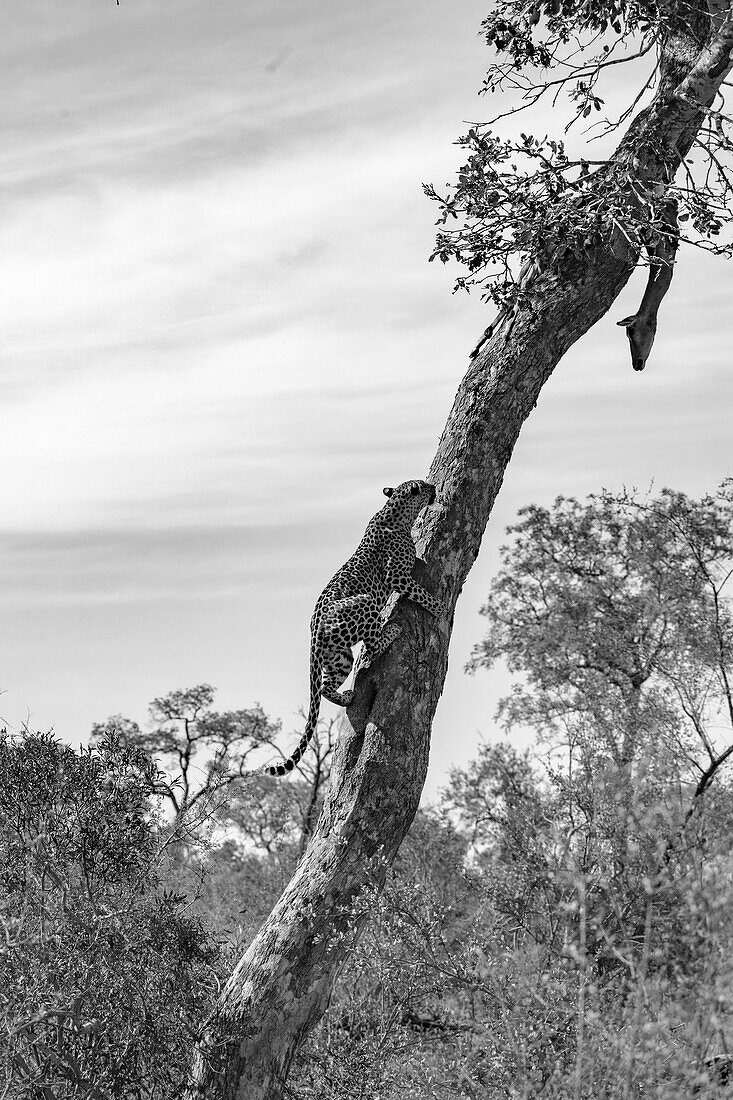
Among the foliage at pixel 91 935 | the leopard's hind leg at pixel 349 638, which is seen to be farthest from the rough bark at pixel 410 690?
the foliage at pixel 91 935

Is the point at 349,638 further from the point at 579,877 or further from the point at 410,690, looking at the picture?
the point at 579,877

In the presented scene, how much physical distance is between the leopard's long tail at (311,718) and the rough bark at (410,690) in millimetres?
400

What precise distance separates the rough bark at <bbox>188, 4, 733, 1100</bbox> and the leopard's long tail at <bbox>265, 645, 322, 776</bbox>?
1.31 ft

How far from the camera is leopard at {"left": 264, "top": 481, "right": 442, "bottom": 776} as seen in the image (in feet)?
20.3

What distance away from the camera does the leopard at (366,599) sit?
6195mm

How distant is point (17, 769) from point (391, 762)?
1800mm

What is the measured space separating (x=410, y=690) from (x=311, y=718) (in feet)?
3.10

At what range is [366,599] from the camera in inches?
247

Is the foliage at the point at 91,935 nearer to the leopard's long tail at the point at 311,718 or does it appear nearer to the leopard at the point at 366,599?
the leopard's long tail at the point at 311,718

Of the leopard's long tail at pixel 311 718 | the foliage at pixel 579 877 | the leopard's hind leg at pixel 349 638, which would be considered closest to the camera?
the foliage at pixel 579 877

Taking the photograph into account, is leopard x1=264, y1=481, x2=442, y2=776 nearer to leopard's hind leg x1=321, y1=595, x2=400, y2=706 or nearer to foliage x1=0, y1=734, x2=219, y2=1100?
leopard's hind leg x1=321, y1=595, x2=400, y2=706

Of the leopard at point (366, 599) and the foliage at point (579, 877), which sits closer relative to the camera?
the foliage at point (579, 877)

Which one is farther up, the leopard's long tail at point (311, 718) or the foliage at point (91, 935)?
the leopard's long tail at point (311, 718)

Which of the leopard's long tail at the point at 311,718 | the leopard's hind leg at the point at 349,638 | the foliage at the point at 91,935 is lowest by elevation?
the foliage at the point at 91,935
